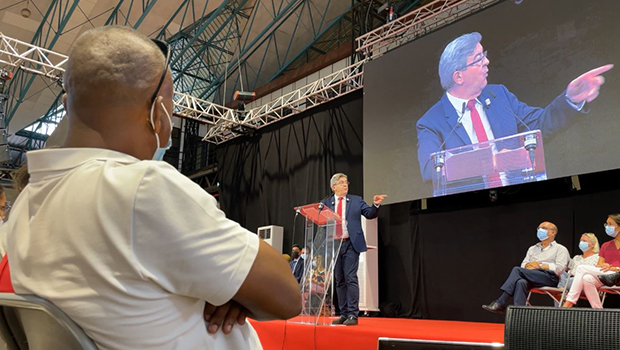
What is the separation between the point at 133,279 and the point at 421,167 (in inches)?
217

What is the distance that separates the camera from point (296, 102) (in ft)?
27.5

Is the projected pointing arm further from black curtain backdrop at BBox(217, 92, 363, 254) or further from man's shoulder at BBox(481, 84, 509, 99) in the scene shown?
black curtain backdrop at BBox(217, 92, 363, 254)

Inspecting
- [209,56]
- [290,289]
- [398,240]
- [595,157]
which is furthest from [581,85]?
Result: [209,56]

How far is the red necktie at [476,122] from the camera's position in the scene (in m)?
5.26

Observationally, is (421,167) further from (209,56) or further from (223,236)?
(209,56)

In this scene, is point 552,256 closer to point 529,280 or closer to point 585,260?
point 585,260

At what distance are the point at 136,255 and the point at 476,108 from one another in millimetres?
5324

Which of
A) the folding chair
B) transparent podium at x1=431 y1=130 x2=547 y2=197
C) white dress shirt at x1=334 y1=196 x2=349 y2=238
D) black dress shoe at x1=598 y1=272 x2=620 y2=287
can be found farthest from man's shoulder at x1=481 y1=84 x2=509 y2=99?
the folding chair

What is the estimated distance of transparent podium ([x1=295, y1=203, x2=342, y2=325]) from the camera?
13.2ft

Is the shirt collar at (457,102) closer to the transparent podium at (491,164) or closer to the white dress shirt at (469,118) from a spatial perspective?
the white dress shirt at (469,118)

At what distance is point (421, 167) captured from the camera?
19.3 ft

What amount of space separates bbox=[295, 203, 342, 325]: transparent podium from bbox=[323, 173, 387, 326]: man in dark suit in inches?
7.6

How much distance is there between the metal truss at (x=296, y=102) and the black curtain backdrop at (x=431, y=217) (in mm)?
180

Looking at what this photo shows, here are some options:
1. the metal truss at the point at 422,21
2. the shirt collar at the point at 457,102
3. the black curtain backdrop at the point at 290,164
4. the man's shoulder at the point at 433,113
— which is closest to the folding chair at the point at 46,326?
the shirt collar at the point at 457,102
